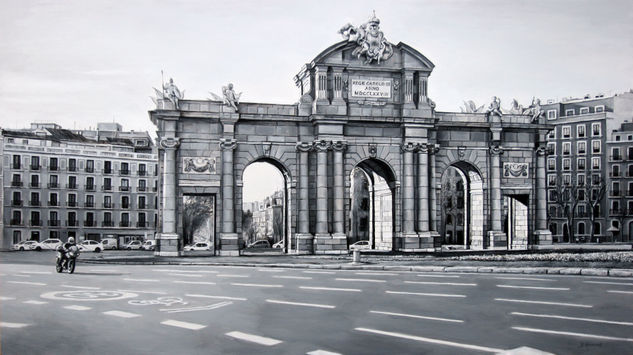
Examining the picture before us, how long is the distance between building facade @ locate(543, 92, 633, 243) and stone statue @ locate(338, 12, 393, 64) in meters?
45.3

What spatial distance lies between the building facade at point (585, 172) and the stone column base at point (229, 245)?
5360 cm

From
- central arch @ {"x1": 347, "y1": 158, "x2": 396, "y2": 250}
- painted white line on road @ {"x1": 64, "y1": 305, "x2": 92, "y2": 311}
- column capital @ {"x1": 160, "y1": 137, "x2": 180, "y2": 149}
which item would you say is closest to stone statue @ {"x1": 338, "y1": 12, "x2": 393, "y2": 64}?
central arch @ {"x1": 347, "y1": 158, "x2": 396, "y2": 250}

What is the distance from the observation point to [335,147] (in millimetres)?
49750

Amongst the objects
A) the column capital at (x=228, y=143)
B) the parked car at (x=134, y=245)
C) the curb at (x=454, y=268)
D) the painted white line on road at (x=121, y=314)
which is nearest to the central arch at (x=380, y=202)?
the column capital at (x=228, y=143)

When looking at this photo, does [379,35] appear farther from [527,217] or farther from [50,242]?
[50,242]

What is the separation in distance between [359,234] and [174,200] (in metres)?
68.0

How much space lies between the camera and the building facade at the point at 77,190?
140 ft

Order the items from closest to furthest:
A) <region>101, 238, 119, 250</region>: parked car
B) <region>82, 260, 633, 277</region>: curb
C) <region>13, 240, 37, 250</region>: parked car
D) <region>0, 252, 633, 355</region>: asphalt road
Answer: <region>0, 252, 633, 355</region>: asphalt road
<region>82, 260, 633, 277</region>: curb
<region>13, 240, 37, 250</region>: parked car
<region>101, 238, 119, 250</region>: parked car

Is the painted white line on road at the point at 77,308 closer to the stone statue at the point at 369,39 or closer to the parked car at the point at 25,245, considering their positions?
the stone statue at the point at 369,39

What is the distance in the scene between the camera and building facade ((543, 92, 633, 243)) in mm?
92625

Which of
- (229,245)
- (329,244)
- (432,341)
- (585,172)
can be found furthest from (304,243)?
(585,172)

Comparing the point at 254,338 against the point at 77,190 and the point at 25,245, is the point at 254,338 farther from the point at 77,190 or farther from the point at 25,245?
the point at 25,245

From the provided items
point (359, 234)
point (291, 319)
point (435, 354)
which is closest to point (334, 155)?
point (291, 319)

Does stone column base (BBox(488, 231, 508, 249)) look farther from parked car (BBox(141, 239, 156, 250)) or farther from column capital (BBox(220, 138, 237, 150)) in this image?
parked car (BBox(141, 239, 156, 250))
